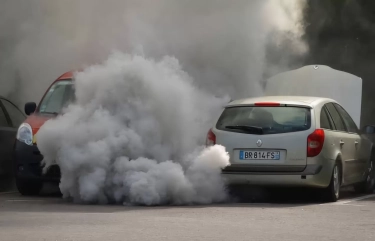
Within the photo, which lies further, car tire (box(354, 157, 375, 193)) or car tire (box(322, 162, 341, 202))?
car tire (box(354, 157, 375, 193))

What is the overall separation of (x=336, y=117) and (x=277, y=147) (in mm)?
1629

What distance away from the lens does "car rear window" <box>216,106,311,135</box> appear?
13039 millimetres

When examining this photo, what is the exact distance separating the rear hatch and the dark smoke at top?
1.86m

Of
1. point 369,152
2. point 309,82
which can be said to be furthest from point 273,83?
point 369,152

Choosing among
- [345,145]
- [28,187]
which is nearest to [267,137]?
[345,145]

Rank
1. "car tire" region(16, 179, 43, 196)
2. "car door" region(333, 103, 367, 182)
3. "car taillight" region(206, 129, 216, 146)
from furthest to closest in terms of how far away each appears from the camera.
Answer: "car door" region(333, 103, 367, 182) < "car tire" region(16, 179, 43, 196) < "car taillight" region(206, 129, 216, 146)

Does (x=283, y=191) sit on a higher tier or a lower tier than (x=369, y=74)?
lower

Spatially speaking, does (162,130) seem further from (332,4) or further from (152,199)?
(332,4)

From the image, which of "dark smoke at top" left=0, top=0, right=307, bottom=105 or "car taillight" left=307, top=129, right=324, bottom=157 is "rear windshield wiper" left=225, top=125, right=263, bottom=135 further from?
"dark smoke at top" left=0, top=0, right=307, bottom=105

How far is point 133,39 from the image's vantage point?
1477 cm

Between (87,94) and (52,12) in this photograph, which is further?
(52,12)

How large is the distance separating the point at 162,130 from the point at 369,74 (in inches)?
425

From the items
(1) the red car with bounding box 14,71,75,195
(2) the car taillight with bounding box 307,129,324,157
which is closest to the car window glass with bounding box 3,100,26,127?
(1) the red car with bounding box 14,71,75,195

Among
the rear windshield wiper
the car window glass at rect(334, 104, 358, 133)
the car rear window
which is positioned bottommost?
the rear windshield wiper
